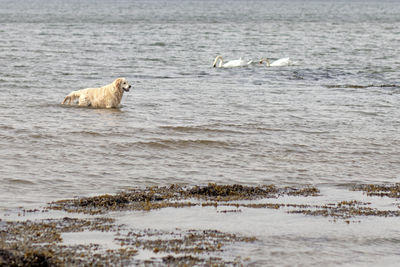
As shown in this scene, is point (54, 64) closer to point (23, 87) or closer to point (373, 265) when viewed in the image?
point (23, 87)

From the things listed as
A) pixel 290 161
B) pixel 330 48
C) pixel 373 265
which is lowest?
pixel 373 265

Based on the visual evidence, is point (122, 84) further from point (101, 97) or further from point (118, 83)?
point (101, 97)

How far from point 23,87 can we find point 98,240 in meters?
15.3

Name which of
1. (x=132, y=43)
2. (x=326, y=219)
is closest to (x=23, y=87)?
(x=326, y=219)

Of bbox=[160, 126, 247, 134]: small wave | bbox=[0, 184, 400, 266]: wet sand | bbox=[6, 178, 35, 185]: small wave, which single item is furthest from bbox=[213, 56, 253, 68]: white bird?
bbox=[6, 178, 35, 185]: small wave

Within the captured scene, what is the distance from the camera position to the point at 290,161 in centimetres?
1323

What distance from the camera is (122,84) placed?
19.2 meters

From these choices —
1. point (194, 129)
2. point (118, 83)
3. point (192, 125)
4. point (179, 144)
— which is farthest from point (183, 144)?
point (118, 83)

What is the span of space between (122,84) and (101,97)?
0.63 m

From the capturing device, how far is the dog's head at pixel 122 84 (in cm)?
1911

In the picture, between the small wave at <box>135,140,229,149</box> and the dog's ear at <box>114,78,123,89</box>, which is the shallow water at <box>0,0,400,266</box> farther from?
the dog's ear at <box>114,78,123,89</box>

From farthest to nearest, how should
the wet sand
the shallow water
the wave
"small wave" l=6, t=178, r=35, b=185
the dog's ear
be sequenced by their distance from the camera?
the dog's ear → the wave → the shallow water → "small wave" l=6, t=178, r=35, b=185 → the wet sand

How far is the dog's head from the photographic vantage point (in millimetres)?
19109

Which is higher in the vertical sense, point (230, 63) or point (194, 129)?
point (230, 63)
